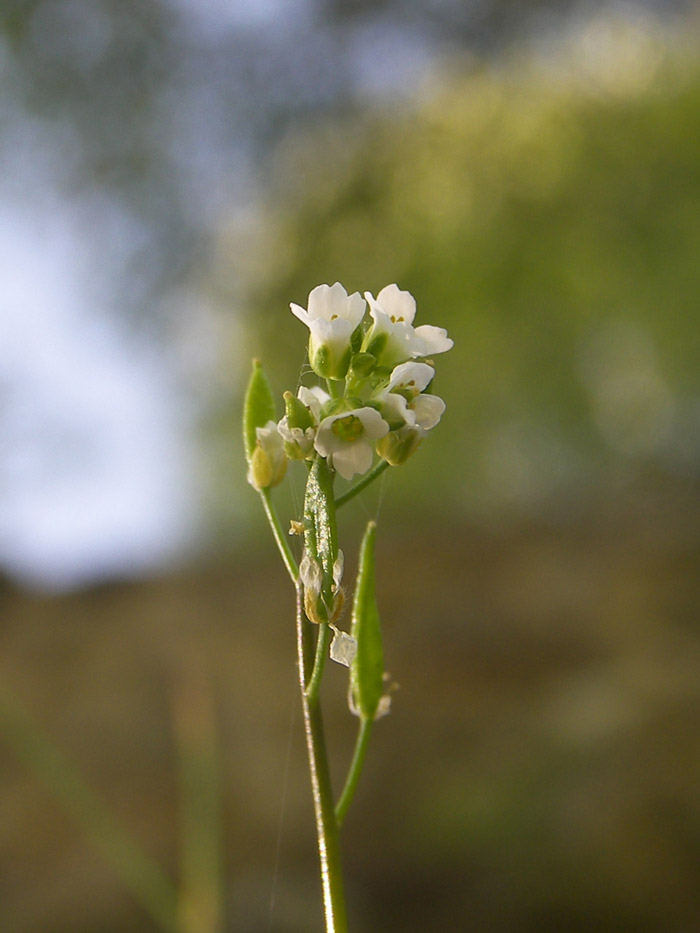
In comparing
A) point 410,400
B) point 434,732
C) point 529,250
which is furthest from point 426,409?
point 529,250

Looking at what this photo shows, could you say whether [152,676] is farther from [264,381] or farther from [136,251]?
[264,381]

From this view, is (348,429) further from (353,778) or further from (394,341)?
(353,778)

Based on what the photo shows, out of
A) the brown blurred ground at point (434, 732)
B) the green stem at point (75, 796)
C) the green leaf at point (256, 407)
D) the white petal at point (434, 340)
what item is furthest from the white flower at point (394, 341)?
the brown blurred ground at point (434, 732)

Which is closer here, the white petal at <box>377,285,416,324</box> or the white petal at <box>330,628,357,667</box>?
the white petal at <box>330,628,357,667</box>

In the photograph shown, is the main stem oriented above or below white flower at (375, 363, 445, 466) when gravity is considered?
below

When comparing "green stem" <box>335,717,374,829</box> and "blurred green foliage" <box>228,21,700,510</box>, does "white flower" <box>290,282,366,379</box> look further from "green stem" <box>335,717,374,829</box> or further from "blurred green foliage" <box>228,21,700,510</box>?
"blurred green foliage" <box>228,21,700,510</box>

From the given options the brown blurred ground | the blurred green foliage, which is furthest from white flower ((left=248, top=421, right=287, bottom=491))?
the blurred green foliage
